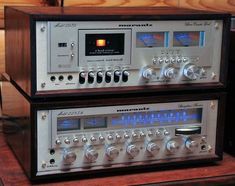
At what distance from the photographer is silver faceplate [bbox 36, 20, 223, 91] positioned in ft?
2.97

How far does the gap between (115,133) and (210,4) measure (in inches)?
25.3

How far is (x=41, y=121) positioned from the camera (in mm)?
923

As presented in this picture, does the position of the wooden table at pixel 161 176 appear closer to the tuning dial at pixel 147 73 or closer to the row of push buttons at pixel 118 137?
the row of push buttons at pixel 118 137

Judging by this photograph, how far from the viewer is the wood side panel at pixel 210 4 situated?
1435mm

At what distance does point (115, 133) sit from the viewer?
38.3 inches

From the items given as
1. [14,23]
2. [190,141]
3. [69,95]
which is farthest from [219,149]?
[14,23]

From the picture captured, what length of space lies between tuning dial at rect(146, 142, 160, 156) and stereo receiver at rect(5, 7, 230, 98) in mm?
105

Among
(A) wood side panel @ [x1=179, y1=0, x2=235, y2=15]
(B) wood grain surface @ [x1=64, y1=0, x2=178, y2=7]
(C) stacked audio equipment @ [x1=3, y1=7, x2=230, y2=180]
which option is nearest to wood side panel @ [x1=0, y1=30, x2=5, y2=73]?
(B) wood grain surface @ [x1=64, y1=0, x2=178, y2=7]

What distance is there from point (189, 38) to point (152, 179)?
0.90 feet

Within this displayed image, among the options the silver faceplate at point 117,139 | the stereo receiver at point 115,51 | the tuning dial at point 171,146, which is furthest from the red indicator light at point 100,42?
the tuning dial at point 171,146

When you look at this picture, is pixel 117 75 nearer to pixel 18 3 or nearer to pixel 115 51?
pixel 115 51

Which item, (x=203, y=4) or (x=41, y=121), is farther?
(x=203, y=4)

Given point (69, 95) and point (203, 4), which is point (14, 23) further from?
point (203, 4)

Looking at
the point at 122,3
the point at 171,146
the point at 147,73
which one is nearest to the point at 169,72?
the point at 147,73
